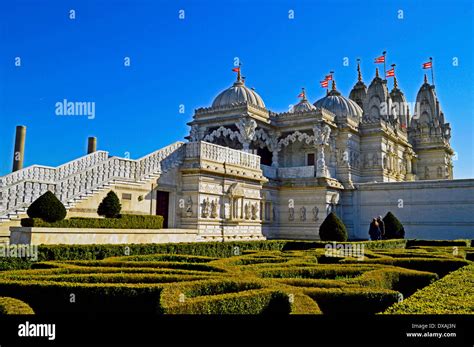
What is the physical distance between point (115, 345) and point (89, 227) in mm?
11312

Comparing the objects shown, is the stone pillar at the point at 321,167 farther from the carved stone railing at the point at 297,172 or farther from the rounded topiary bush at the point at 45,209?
the rounded topiary bush at the point at 45,209

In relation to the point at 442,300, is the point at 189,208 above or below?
above

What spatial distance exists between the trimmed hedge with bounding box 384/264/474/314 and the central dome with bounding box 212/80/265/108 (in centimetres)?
3047

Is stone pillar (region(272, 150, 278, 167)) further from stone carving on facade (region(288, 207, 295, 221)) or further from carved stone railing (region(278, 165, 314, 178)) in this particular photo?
stone carving on facade (region(288, 207, 295, 221))

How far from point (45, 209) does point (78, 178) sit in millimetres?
4583

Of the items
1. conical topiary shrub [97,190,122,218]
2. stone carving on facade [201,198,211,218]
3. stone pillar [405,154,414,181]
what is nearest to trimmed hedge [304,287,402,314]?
conical topiary shrub [97,190,122,218]

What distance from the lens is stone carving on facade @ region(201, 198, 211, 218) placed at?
25547 mm

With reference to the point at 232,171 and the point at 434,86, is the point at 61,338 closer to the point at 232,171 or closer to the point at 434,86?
the point at 232,171

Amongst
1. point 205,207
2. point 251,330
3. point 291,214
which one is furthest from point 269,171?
point 251,330

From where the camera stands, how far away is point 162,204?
2442 centimetres

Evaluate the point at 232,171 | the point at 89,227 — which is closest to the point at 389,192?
the point at 232,171

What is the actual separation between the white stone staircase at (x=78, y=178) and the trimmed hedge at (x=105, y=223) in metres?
1.98

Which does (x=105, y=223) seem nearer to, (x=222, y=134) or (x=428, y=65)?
(x=222, y=134)

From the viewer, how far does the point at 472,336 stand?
5031 mm
